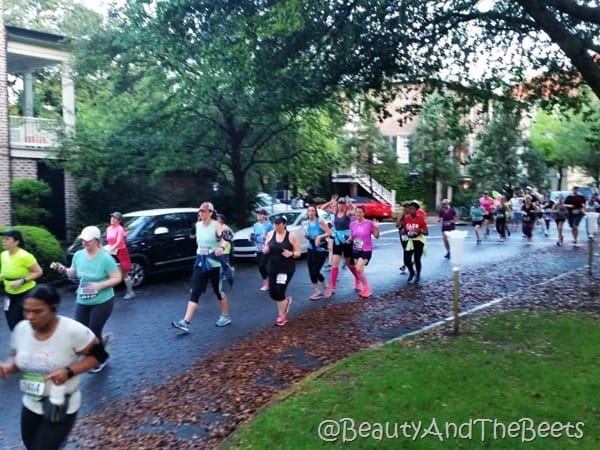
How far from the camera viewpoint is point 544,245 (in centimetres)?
1920

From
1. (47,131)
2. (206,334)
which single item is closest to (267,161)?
(47,131)

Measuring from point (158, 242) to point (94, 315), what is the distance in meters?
6.82

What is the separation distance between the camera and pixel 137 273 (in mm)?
12617

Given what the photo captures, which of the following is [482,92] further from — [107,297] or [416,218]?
[107,297]

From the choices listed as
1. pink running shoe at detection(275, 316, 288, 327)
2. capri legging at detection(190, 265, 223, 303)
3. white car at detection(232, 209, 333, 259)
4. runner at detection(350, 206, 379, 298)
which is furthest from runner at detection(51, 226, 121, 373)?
white car at detection(232, 209, 333, 259)

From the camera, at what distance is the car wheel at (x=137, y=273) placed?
12.5m

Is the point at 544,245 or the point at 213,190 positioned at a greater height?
the point at 213,190

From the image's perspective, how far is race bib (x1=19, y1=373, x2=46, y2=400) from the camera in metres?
3.59

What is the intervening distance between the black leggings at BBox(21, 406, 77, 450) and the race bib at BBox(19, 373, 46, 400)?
0.15 m

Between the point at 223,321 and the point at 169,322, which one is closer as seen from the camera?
the point at 223,321

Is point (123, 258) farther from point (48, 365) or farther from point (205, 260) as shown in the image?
point (48, 365)

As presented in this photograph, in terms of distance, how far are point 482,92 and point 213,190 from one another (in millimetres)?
11525

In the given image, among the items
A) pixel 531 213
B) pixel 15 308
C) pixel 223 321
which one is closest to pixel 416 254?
pixel 223 321

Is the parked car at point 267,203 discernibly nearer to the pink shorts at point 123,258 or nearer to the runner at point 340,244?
the runner at point 340,244
